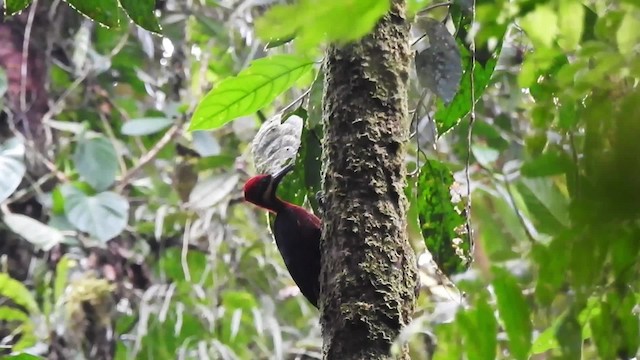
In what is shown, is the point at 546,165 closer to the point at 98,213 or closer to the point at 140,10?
the point at 140,10

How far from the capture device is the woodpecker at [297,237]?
231 centimetres

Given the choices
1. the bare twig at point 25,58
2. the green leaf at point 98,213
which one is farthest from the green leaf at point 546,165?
the bare twig at point 25,58

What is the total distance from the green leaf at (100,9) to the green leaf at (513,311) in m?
1.01

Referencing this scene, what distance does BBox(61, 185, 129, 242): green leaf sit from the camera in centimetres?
330

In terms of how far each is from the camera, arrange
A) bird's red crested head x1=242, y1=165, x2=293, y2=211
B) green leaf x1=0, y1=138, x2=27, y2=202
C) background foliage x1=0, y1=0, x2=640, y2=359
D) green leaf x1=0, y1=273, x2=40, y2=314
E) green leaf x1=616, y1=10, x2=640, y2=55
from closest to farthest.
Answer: green leaf x1=616, y1=10, x2=640, y2=55 → background foliage x1=0, y1=0, x2=640, y2=359 → bird's red crested head x1=242, y1=165, x2=293, y2=211 → green leaf x1=0, y1=138, x2=27, y2=202 → green leaf x1=0, y1=273, x2=40, y2=314

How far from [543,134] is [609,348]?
0.24 m

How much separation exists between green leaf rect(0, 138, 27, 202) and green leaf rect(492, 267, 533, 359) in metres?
2.31

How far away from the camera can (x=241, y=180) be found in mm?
3785

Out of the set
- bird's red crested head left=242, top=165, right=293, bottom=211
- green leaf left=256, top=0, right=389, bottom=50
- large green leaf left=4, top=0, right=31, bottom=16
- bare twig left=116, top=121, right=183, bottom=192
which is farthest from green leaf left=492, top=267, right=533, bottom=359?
bare twig left=116, top=121, right=183, bottom=192

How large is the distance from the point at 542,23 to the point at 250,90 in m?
1.29

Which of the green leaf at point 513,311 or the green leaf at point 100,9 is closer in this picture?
the green leaf at point 513,311

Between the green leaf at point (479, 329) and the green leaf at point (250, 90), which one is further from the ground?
the green leaf at point (250, 90)

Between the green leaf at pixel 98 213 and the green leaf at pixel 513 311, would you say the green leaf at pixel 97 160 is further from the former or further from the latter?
the green leaf at pixel 513 311

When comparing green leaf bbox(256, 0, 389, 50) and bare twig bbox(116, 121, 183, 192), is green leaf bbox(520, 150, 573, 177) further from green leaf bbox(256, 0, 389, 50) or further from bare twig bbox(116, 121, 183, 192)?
bare twig bbox(116, 121, 183, 192)
